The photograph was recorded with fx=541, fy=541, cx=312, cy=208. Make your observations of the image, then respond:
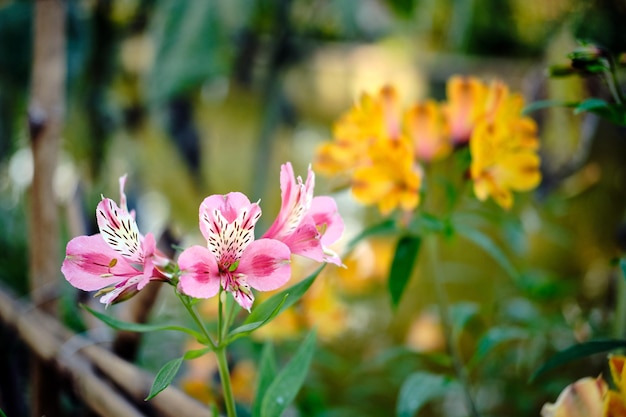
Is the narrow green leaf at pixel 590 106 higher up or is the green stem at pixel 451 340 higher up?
the narrow green leaf at pixel 590 106

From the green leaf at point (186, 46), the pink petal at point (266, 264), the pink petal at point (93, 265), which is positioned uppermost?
the green leaf at point (186, 46)

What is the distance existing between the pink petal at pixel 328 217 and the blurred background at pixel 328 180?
0.16 m

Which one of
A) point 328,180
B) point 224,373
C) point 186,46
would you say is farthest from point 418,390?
point 186,46

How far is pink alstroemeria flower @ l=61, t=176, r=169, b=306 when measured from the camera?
0.23 meters

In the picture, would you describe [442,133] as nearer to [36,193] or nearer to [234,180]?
[36,193]

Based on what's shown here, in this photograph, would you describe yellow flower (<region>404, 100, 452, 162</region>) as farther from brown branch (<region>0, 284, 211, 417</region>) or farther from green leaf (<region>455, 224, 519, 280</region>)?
brown branch (<region>0, 284, 211, 417</region>)

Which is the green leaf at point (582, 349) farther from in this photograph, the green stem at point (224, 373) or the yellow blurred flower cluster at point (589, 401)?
the green stem at point (224, 373)

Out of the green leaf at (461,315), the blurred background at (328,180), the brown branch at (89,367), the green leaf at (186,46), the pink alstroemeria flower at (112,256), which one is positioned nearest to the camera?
the pink alstroemeria flower at (112,256)

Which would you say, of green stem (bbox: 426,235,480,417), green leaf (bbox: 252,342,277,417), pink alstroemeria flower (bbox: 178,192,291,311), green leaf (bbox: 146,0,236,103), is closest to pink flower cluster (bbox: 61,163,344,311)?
pink alstroemeria flower (bbox: 178,192,291,311)

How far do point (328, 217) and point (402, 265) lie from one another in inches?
5.9

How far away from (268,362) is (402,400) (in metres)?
0.10

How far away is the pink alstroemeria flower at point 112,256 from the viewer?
23 centimetres

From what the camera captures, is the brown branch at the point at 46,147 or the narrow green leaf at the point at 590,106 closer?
the narrow green leaf at the point at 590,106

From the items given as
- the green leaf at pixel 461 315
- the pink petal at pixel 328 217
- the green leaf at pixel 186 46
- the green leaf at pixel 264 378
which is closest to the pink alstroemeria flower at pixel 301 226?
the pink petal at pixel 328 217
